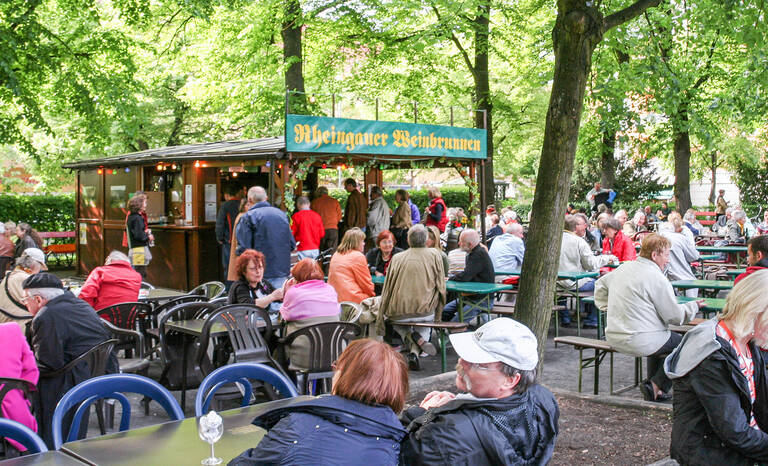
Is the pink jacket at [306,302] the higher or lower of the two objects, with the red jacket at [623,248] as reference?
lower

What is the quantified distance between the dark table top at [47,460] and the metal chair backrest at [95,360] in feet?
5.97

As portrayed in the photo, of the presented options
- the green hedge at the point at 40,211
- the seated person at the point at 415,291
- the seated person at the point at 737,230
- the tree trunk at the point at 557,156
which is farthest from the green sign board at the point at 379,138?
the green hedge at the point at 40,211

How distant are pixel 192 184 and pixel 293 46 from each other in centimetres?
603

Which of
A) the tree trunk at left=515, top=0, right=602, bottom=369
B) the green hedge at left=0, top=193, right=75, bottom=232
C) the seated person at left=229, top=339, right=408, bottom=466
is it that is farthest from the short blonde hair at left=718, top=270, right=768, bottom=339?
the green hedge at left=0, top=193, right=75, bottom=232

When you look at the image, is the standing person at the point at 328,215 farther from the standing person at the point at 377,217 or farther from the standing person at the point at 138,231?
the standing person at the point at 138,231

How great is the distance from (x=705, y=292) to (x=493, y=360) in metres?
10.7

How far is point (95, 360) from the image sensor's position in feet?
17.0

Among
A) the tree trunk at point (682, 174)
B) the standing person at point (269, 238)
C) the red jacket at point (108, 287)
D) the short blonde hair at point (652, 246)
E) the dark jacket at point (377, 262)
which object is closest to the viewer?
the short blonde hair at point (652, 246)

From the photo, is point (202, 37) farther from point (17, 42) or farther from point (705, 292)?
point (705, 292)

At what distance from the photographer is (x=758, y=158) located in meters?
40.1

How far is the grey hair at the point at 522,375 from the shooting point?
2.92 m

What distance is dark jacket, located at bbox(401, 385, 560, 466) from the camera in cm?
269

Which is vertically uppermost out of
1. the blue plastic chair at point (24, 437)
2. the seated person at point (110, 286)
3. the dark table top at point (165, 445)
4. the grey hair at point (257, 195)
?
the grey hair at point (257, 195)

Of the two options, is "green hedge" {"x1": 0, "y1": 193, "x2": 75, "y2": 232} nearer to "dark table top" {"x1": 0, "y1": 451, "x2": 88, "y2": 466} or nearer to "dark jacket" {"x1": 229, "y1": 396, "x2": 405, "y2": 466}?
"dark table top" {"x1": 0, "y1": 451, "x2": 88, "y2": 466}
